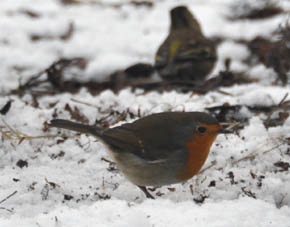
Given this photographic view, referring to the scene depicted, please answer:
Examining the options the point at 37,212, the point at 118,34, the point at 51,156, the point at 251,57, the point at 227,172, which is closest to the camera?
the point at 37,212

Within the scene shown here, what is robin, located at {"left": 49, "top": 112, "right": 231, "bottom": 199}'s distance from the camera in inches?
107

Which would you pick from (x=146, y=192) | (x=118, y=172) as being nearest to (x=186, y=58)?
(x=118, y=172)

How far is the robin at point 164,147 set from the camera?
2.72 metres

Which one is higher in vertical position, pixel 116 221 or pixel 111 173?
pixel 116 221

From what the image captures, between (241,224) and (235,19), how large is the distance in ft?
22.4

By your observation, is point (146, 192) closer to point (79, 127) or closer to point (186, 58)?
point (79, 127)

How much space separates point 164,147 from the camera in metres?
2.78

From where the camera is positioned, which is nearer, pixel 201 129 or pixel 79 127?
pixel 201 129

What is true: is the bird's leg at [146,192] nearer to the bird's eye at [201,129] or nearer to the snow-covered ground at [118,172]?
the snow-covered ground at [118,172]

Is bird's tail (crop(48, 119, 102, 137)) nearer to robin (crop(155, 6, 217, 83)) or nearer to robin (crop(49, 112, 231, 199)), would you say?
robin (crop(49, 112, 231, 199))

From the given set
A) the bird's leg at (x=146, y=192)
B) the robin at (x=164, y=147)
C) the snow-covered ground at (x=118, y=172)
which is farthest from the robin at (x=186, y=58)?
the bird's leg at (x=146, y=192)

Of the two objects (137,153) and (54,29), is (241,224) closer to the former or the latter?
(137,153)

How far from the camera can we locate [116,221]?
217 centimetres

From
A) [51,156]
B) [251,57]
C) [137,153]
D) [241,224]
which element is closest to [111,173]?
[137,153]
